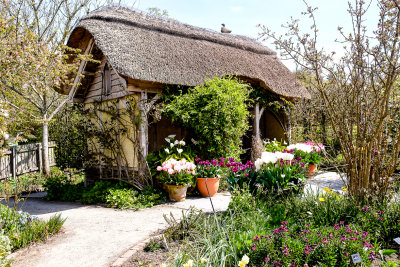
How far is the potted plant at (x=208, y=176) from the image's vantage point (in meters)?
6.79

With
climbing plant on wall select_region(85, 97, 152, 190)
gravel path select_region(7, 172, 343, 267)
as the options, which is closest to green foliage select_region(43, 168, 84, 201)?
gravel path select_region(7, 172, 343, 267)

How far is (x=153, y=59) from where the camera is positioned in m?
7.30

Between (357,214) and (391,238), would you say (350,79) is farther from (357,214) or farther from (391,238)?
(391,238)

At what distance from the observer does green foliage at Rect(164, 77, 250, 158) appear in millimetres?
7035

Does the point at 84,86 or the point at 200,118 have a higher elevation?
the point at 84,86

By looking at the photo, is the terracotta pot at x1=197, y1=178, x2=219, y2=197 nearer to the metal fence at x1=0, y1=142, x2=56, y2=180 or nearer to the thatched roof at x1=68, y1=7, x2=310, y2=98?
the thatched roof at x1=68, y1=7, x2=310, y2=98

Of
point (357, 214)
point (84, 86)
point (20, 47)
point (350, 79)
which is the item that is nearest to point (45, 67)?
point (20, 47)

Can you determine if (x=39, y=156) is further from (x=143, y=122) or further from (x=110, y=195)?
(x=143, y=122)

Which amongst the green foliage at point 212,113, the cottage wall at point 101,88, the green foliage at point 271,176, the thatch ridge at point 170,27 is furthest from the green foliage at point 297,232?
the thatch ridge at point 170,27

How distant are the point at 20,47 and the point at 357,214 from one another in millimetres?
6779

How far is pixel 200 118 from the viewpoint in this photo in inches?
275

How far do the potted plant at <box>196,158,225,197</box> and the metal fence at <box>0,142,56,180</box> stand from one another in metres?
6.12

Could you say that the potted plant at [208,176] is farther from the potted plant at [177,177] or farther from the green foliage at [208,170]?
the potted plant at [177,177]

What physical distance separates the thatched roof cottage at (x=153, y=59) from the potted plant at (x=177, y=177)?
3.37ft
